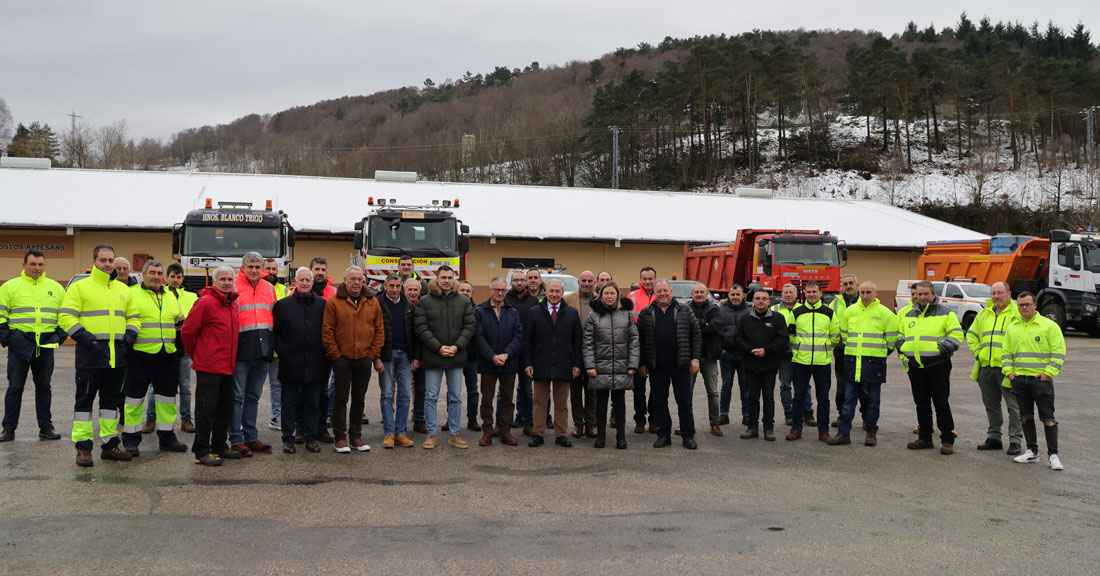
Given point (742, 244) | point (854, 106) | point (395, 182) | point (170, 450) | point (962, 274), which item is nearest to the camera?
point (170, 450)

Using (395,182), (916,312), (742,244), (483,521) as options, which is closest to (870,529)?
(483,521)

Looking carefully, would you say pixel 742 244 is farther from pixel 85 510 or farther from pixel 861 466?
pixel 85 510

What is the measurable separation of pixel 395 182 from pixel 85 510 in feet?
108

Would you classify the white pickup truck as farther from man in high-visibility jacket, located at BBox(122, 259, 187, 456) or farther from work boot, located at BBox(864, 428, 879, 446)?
man in high-visibility jacket, located at BBox(122, 259, 187, 456)

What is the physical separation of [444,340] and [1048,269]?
2318 cm

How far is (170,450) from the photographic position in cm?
812

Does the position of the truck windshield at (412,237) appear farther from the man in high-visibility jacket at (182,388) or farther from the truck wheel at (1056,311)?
the truck wheel at (1056,311)

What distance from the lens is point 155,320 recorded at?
25.9 ft

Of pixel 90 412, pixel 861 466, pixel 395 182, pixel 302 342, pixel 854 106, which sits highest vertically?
pixel 854 106

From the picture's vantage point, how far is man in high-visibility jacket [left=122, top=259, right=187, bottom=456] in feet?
25.6

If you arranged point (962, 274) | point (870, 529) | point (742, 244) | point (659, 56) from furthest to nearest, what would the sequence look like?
point (659, 56), point (962, 274), point (742, 244), point (870, 529)

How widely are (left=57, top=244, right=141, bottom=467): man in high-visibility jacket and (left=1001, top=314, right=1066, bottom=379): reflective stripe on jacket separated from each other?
28.5ft

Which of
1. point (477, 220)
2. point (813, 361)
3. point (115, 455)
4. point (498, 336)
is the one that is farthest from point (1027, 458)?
point (477, 220)

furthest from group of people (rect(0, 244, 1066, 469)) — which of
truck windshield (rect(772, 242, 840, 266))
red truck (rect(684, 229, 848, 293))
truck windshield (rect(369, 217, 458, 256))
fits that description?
truck windshield (rect(772, 242, 840, 266))
